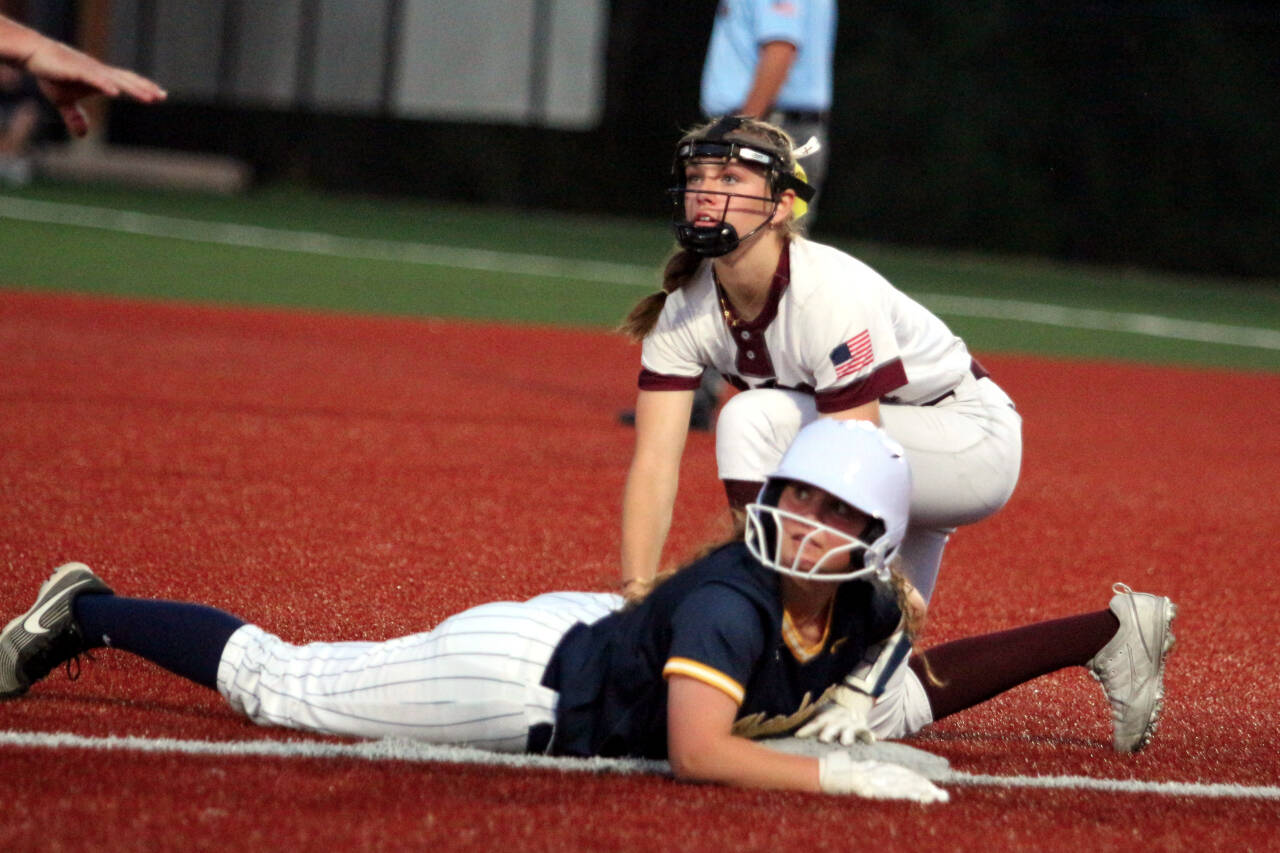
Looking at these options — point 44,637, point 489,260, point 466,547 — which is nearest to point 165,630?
point 44,637

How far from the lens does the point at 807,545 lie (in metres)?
3.44

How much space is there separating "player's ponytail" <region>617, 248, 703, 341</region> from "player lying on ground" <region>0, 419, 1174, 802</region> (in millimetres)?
782

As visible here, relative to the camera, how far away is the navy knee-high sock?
391 centimetres

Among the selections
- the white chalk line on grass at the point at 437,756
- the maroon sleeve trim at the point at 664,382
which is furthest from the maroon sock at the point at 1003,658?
the maroon sleeve trim at the point at 664,382

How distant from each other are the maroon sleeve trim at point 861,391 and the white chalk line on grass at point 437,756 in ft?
2.98

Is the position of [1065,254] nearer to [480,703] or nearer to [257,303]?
[257,303]

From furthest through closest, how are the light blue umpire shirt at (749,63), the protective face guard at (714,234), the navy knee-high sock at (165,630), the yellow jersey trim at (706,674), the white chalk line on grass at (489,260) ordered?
1. the white chalk line on grass at (489,260)
2. the light blue umpire shirt at (749,63)
3. the protective face guard at (714,234)
4. the navy knee-high sock at (165,630)
5. the yellow jersey trim at (706,674)

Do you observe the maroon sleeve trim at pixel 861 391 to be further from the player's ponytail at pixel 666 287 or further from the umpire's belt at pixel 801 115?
the umpire's belt at pixel 801 115

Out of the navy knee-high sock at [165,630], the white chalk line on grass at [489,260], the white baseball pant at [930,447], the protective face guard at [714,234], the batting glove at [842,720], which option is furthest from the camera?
the white chalk line on grass at [489,260]

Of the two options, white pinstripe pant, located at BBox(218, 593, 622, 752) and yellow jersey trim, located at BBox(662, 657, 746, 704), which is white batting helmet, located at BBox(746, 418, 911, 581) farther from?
white pinstripe pant, located at BBox(218, 593, 622, 752)

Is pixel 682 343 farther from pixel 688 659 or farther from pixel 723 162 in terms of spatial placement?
pixel 688 659

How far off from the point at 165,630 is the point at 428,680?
25.8 inches

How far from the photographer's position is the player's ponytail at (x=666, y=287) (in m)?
4.46

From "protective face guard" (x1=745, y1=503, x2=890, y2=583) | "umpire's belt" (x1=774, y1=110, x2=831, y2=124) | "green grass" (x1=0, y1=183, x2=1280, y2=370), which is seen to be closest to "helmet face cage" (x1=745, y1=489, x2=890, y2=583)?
"protective face guard" (x1=745, y1=503, x2=890, y2=583)
